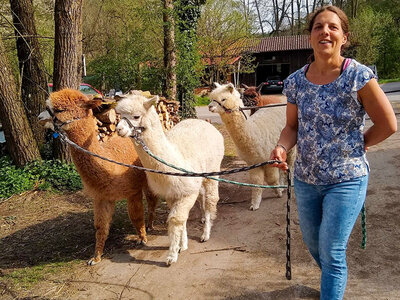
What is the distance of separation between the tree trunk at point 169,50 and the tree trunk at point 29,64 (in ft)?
9.06

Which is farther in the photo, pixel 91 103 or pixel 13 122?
pixel 13 122

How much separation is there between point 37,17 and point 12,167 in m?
5.46

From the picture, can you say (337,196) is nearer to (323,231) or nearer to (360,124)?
(323,231)

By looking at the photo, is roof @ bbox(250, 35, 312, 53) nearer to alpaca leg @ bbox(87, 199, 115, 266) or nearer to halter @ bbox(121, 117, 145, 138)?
alpaca leg @ bbox(87, 199, 115, 266)

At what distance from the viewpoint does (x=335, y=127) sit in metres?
1.96

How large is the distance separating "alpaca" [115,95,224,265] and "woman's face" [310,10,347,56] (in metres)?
1.57

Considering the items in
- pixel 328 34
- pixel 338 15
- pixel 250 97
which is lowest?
pixel 250 97

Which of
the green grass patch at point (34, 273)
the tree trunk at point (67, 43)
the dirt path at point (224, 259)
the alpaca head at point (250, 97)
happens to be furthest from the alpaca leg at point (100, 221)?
the alpaca head at point (250, 97)

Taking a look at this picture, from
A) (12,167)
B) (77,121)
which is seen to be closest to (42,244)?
(77,121)

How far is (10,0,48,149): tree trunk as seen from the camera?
21.4ft

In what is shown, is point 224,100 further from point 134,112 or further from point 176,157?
point 134,112

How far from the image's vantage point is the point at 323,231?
6.64ft

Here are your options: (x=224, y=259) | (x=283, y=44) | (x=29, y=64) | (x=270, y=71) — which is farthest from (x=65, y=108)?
(x=270, y=71)

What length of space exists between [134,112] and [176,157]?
2.20ft
